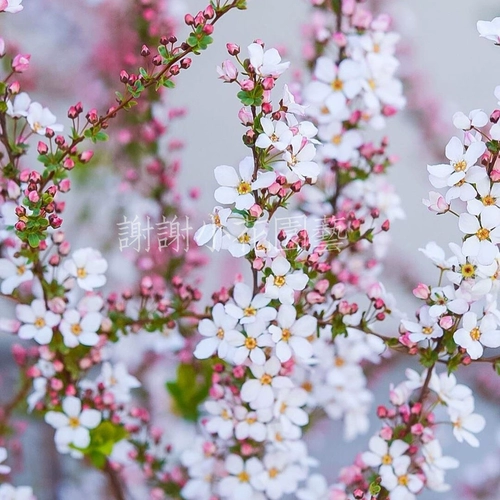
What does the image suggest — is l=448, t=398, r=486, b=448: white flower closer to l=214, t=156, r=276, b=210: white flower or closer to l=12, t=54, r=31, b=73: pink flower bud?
l=214, t=156, r=276, b=210: white flower

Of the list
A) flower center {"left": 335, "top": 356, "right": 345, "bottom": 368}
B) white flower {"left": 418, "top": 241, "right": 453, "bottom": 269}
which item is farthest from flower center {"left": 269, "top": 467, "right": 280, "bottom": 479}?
white flower {"left": 418, "top": 241, "right": 453, "bottom": 269}

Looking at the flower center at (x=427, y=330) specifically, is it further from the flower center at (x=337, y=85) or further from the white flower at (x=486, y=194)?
the flower center at (x=337, y=85)

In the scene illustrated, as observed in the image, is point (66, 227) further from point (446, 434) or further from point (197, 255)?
point (446, 434)

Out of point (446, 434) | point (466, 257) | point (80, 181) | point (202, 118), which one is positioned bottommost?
point (446, 434)

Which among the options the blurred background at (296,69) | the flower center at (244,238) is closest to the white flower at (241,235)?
the flower center at (244,238)

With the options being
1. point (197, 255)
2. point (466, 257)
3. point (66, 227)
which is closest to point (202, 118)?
point (66, 227)

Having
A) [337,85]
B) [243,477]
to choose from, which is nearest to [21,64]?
[337,85]

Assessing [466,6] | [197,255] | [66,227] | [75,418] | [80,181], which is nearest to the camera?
[75,418]
